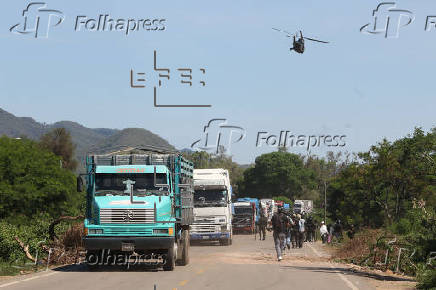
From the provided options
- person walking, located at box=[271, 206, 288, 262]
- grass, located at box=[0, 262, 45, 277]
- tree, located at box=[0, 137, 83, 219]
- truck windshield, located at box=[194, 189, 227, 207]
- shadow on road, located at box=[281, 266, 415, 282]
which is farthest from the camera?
tree, located at box=[0, 137, 83, 219]

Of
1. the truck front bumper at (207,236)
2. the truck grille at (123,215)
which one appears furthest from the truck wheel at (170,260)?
the truck front bumper at (207,236)

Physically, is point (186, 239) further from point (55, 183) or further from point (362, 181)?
point (55, 183)

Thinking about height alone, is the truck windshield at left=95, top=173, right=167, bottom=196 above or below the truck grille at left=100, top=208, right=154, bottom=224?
above

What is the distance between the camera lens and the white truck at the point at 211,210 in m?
40.4

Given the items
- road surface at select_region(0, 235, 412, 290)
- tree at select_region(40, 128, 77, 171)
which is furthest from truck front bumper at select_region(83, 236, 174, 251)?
tree at select_region(40, 128, 77, 171)

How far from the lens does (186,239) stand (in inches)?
1016

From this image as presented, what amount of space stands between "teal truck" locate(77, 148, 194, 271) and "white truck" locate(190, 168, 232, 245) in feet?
51.2

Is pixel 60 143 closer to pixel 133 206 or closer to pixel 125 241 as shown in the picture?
pixel 133 206

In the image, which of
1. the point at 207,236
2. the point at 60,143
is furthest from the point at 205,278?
the point at 60,143

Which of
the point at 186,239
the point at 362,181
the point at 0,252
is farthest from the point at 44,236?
the point at 362,181

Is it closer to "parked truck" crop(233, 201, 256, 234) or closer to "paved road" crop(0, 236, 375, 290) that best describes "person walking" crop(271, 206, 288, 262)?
"paved road" crop(0, 236, 375, 290)

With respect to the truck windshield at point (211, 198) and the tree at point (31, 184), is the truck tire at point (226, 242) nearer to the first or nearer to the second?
the truck windshield at point (211, 198)

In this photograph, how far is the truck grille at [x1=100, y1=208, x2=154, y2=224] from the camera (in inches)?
883

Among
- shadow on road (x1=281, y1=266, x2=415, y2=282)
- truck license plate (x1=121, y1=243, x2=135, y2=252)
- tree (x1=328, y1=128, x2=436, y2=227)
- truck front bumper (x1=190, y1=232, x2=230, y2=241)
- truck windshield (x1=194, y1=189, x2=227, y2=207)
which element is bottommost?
truck front bumper (x1=190, y1=232, x2=230, y2=241)
